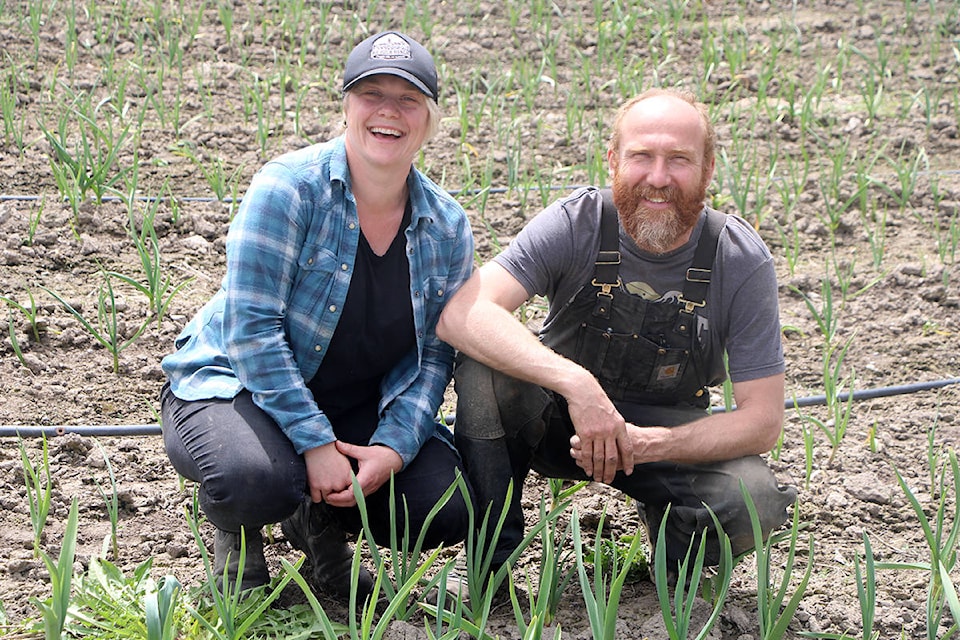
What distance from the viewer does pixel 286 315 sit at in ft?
7.29

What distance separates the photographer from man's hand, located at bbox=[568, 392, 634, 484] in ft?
7.22

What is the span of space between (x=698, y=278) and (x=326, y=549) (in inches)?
36.6

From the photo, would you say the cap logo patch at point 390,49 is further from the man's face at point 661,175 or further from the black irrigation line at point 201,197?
the black irrigation line at point 201,197

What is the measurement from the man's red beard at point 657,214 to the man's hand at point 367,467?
2.22 feet

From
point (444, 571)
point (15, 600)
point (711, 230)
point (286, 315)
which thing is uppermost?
point (711, 230)

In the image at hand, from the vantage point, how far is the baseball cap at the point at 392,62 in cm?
215

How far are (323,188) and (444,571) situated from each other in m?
0.76

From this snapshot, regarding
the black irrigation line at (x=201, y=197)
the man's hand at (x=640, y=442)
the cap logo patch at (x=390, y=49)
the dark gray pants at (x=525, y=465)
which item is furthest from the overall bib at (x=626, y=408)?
the black irrigation line at (x=201, y=197)

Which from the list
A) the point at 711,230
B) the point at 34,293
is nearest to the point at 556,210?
the point at 711,230

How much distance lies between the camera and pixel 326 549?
2.31m

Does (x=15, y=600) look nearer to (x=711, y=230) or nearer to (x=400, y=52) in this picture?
(x=400, y=52)

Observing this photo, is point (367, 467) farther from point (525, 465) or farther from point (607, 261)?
point (607, 261)

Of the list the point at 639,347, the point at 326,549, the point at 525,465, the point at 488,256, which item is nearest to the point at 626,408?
the point at 639,347

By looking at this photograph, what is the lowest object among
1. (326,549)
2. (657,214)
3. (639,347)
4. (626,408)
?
(326,549)
